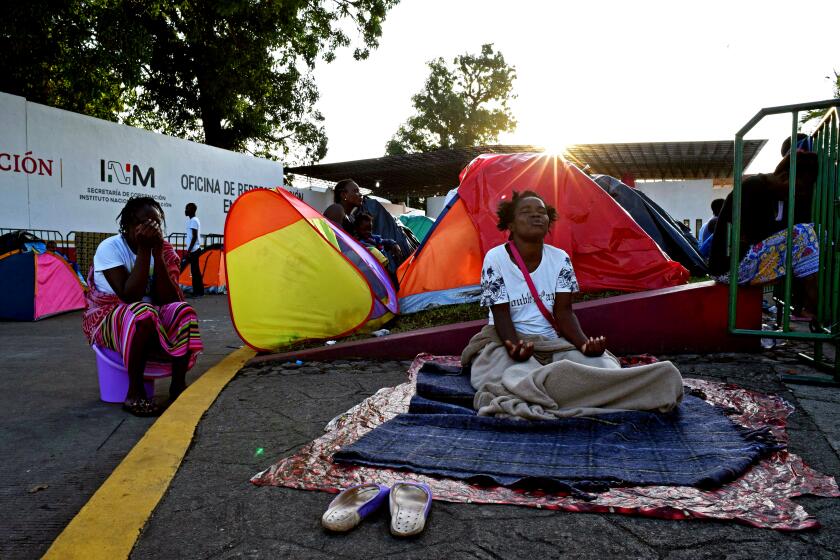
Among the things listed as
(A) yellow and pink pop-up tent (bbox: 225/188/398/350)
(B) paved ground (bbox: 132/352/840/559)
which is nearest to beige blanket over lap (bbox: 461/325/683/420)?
(B) paved ground (bbox: 132/352/840/559)

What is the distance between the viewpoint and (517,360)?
124 inches

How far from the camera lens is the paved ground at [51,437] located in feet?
6.86

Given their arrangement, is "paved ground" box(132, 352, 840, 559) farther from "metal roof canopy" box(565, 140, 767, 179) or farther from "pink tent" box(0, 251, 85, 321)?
"metal roof canopy" box(565, 140, 767, 179)

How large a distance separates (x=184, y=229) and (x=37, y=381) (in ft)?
35.0

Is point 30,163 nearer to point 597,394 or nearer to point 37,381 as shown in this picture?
point 37,381

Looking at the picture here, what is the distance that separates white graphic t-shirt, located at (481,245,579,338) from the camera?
3.41 metres

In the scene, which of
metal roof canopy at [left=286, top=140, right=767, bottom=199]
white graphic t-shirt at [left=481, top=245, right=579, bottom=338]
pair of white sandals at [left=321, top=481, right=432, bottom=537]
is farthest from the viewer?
metal roof canopy at [left=286, top=140, right=767, bottom=199]

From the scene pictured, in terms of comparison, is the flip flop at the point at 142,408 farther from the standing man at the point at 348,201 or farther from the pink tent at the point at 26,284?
the pink tent at the point at 26,284

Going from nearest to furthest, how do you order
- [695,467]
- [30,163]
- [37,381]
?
[695,467] < [37,381] < [30,163]

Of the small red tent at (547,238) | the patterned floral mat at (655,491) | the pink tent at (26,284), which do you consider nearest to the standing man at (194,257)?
the pink tent at (26,284)

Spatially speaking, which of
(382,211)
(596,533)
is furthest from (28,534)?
(382,211)

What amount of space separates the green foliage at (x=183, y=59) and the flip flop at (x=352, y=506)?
463 inches

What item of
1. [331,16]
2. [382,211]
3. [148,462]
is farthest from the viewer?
[331,16]

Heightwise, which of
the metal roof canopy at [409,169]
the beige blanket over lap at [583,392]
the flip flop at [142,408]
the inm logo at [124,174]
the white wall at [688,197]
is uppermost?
the metal roof canopy at [409,169]
